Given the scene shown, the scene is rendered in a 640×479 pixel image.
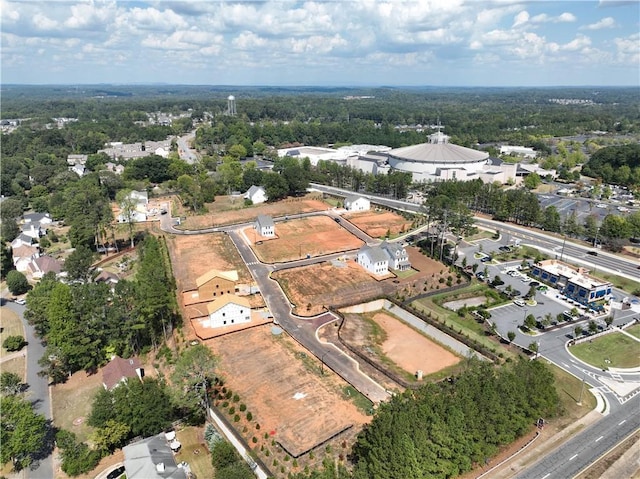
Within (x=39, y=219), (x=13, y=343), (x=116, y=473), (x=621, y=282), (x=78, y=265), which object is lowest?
(x=13, y=343)

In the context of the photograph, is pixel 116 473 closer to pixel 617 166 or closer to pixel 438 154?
pixel 438 154

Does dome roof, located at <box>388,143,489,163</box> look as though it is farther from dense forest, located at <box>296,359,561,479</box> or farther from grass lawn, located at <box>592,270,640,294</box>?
dense forest, located at <box>296,359,561,479</box>

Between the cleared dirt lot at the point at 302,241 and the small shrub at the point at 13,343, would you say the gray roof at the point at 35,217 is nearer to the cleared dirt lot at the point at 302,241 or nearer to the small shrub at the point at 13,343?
the small shrub at the point at 13,343

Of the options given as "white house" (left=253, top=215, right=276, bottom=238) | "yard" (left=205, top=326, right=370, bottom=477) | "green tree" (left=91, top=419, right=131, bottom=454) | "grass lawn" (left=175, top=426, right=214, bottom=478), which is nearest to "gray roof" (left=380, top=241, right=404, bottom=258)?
"white house" (left=253, top=215, right=276, bottom=238)

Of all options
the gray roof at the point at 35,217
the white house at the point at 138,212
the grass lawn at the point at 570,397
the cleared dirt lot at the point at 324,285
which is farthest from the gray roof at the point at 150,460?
the gray roof at the point at 35,217

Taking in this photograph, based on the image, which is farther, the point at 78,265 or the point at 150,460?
the point at 78,265

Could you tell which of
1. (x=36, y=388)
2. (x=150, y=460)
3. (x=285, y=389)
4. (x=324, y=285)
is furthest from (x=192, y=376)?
(x=324, y=285)

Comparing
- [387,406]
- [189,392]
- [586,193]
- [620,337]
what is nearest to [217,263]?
[189,392]
